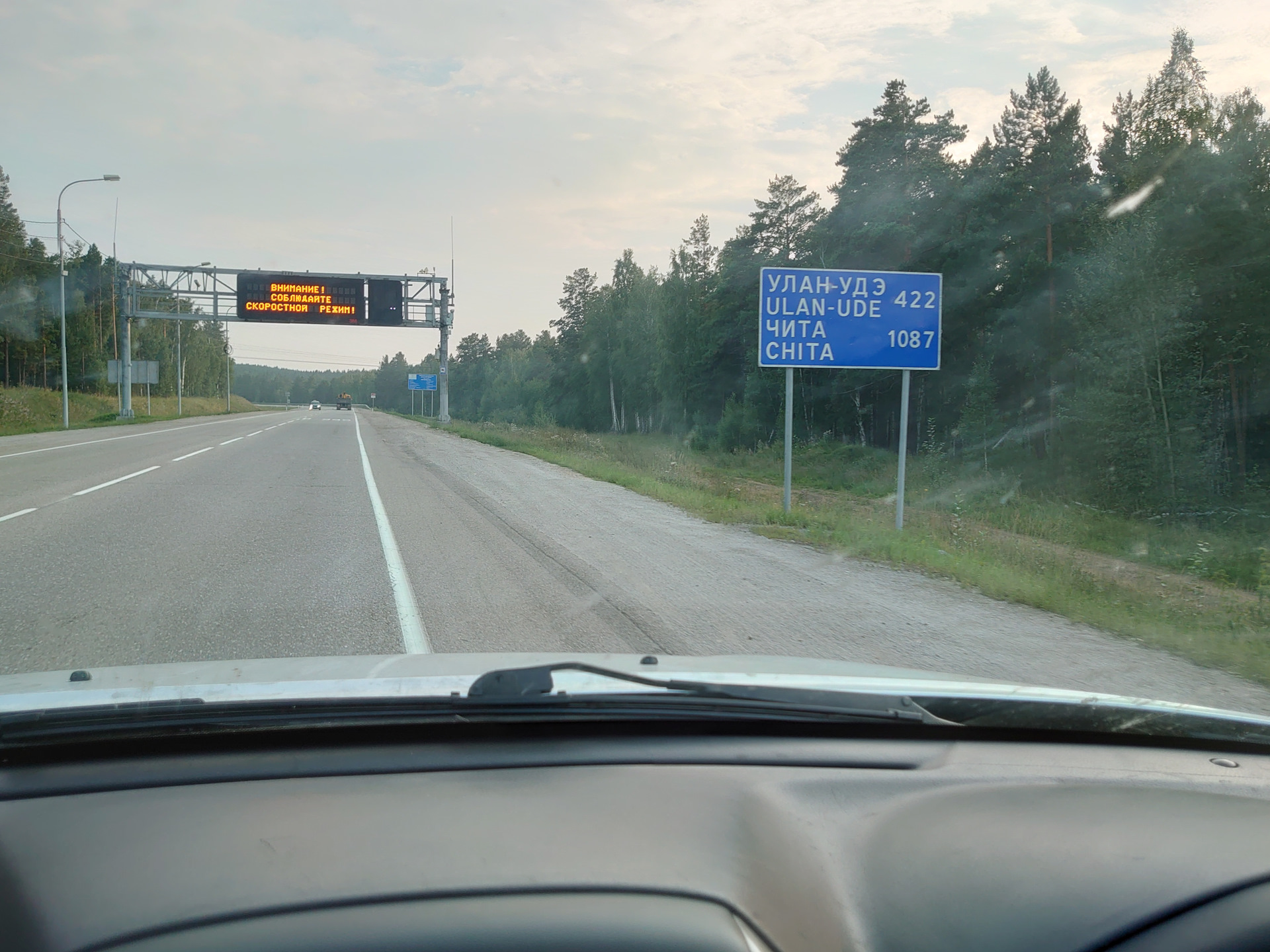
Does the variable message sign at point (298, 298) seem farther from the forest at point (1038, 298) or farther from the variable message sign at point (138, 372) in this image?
the forest at point (1038, 298)

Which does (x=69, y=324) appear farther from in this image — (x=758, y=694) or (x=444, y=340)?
(x=758, y=694)

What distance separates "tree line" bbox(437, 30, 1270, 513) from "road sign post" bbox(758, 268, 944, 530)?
15819 mm

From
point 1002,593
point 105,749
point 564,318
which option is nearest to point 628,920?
point 105,749

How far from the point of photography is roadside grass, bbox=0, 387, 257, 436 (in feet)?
144

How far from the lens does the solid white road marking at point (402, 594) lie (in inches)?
Result: 229

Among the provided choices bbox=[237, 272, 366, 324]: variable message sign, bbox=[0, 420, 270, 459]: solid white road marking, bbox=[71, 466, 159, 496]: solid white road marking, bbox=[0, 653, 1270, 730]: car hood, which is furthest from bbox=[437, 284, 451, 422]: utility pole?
bbox=[0, 653, 1270, 730]: car hood

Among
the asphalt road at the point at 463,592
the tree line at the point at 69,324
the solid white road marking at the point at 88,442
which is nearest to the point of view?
the asphalt road at the point at 463,592

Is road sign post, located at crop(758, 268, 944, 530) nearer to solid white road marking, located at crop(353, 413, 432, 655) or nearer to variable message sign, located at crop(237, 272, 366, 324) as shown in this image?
solid white road marking, located at crop(353, 413, 432, 655)

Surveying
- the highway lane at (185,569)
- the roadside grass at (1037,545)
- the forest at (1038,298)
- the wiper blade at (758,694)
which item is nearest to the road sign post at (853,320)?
the roadside grass at (1037,545)

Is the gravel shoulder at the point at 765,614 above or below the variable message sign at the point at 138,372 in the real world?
below

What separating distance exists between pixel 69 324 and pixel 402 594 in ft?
264

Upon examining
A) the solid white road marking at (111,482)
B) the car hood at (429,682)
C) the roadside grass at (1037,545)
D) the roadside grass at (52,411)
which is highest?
the roadside grass at (52,411)

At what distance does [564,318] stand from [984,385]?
219 feet

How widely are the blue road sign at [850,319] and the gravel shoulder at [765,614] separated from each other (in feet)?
12.0
